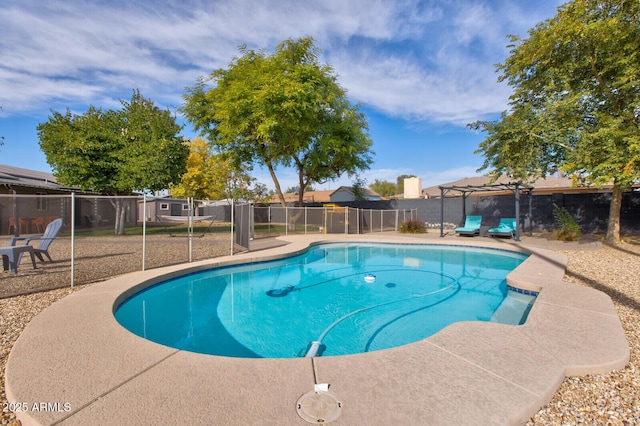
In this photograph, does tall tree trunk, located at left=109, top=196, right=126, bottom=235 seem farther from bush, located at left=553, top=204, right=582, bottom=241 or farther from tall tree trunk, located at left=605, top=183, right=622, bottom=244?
tall tree trunk, located at left=605, top=183, right=622, bottom=244

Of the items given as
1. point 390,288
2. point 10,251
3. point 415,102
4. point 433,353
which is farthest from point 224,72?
point 433,353

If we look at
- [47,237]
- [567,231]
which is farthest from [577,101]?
[47,237]

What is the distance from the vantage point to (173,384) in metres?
2.12

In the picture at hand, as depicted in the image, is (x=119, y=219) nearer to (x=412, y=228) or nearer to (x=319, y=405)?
(x=319, y=405)

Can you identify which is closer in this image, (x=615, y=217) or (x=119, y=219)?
(x=119, y=219)

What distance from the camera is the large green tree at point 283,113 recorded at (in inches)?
561

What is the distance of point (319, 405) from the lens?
6.08ft

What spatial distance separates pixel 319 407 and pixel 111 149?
15.2 metres

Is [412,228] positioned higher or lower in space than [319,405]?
higher

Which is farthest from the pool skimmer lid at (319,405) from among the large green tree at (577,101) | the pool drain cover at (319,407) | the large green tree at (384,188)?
the large green tree at (384,188)

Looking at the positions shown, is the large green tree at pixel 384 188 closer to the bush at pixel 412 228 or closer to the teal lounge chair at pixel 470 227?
the bush at pixel 412 228

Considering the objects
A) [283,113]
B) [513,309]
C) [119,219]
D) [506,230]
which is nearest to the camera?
[513,309]

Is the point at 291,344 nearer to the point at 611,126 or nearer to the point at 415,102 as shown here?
the point at 611,126

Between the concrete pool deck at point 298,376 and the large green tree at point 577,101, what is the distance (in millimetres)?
8524
